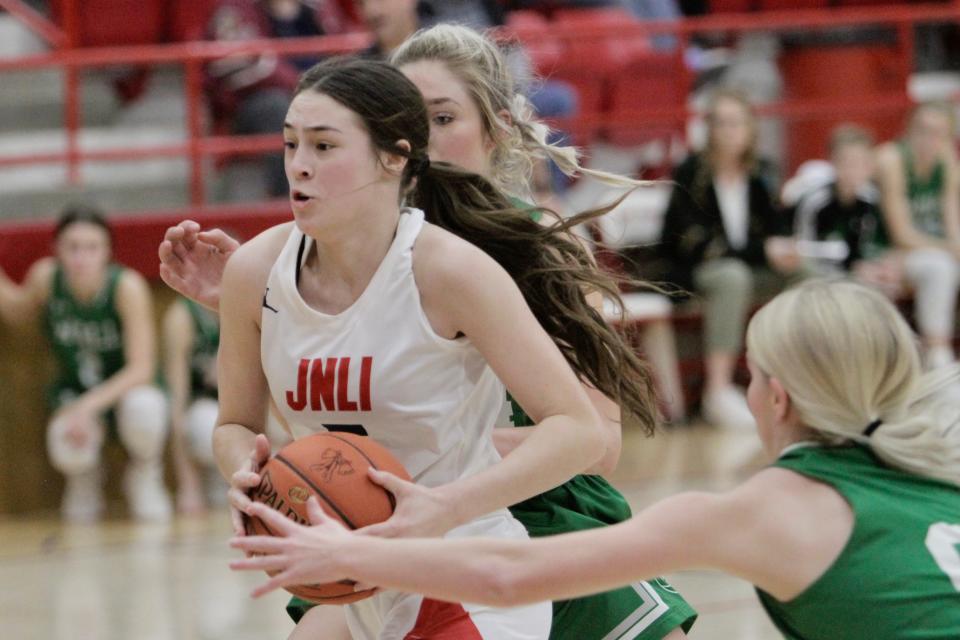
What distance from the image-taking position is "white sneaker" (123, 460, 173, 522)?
707 centimetres

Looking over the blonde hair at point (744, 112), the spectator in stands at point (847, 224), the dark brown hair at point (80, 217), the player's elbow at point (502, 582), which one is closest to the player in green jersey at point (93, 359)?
the dark brown hair at point (80, 217)

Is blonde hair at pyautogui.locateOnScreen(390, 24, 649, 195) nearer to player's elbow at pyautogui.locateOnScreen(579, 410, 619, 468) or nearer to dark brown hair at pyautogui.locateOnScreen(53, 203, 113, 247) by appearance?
player's elbow at pyautogui.locateOnScreen(579, 410, 619, 468)

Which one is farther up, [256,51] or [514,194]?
[256,51]

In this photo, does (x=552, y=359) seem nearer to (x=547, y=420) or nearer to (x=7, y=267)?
(x=547, y=420)

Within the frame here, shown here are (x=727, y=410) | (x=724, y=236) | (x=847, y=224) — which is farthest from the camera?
(x=847, y=224)

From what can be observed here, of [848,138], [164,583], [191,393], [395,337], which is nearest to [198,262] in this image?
[395,337]

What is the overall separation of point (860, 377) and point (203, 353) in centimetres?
531

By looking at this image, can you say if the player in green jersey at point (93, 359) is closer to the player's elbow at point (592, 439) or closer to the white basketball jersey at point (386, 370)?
the white basketball jersey at point (386, 370)

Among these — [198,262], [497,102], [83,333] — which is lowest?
[83,333]

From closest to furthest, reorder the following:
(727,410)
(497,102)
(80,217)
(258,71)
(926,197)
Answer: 1. (497,102)
2. (80,217)
3. (258,71)
4. (727,410)
5. (926,197)

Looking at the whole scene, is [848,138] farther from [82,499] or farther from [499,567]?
[499,567]

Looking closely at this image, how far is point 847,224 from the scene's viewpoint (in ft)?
28.6

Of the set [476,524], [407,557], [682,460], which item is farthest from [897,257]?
[407,557]

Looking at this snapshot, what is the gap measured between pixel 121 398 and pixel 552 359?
4695 millimetres
